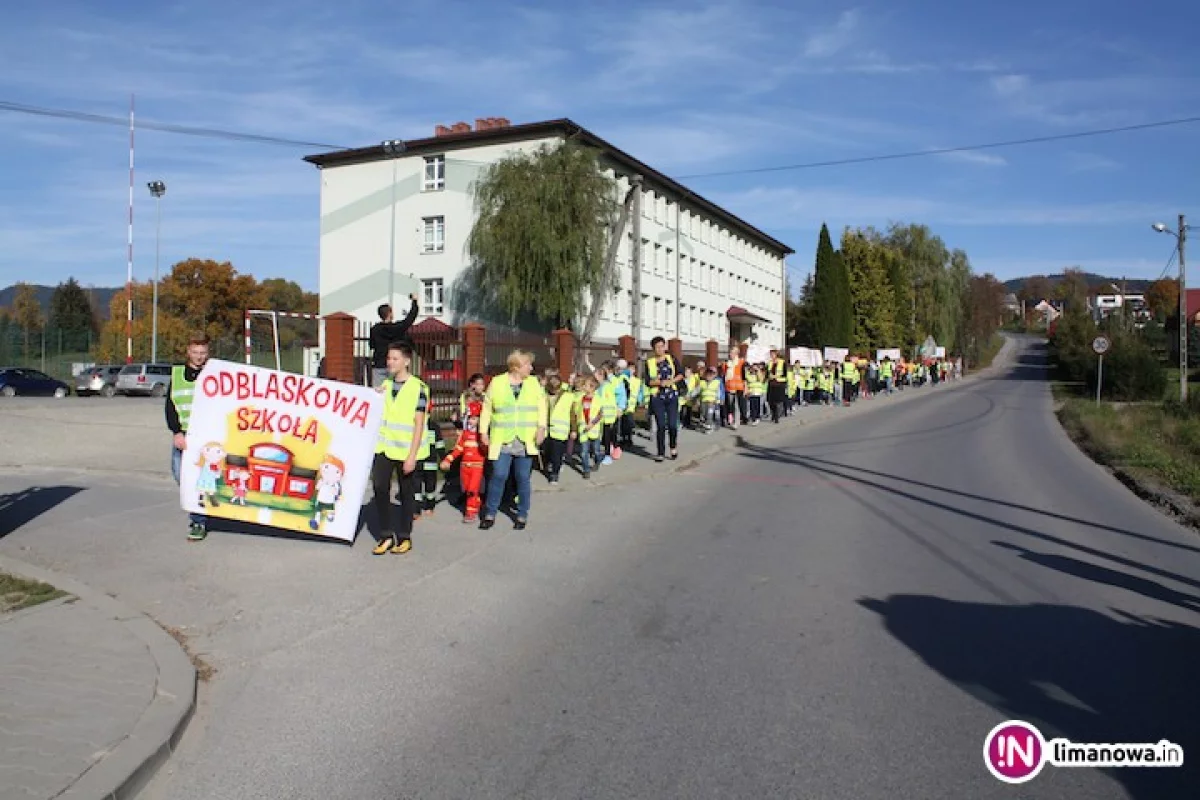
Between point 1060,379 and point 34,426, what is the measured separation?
6745 cm

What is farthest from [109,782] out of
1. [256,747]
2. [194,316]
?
[194,316]

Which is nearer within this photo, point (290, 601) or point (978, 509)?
point (290, 601)

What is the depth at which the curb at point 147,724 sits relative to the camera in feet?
12.3

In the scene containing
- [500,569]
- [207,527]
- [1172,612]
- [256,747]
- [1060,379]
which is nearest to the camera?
[256,747]

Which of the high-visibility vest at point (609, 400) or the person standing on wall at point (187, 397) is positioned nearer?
the person standing on wall at point (187, 397)

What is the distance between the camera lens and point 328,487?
8438 millimetres

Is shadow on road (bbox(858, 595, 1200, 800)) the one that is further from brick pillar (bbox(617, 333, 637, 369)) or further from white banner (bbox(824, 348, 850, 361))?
white banner (bbox(824, 348, 850, 361))

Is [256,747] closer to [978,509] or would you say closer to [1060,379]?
A: [978,509]

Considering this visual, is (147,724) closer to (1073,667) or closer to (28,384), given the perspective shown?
(1073,667)

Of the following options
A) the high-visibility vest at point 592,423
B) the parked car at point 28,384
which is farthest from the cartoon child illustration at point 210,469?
the parked car at point 28,384

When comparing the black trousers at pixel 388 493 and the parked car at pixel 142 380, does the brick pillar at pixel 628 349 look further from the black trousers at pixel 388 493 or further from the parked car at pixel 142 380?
the parked car at pixel 142 380

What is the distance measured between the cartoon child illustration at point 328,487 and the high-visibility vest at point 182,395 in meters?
1.37

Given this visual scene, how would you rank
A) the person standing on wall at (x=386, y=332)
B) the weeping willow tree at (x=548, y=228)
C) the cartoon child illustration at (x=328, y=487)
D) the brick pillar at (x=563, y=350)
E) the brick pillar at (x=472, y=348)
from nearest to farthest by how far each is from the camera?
the cartoon child illustration at (x=328, y=487)
the person standing on wall at (x=386, y=332)
the brick pillar at (x=472, y=348)
the brick pillar at (x=563, y=350)
the weeping willow tree at (x=548, y=228)

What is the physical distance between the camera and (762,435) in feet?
73.4
